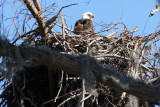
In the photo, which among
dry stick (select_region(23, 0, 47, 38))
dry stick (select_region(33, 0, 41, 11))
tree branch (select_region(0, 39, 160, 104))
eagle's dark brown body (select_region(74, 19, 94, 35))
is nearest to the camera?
tree branch (select_region(0, 39, 160, 104))

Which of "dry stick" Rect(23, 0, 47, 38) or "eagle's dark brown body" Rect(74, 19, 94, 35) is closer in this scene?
"dry stick" Rect(23, 0, 47, 38)

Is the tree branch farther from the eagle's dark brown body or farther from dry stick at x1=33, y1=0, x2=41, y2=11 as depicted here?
the eagle's dark brown body

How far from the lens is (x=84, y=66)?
9.80ft

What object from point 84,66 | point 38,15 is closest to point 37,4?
point 38,15

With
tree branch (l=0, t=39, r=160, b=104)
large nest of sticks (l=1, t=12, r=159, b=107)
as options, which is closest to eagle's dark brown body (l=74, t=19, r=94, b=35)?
large nest of sticks (l=1, t=12, r=159, b=107)

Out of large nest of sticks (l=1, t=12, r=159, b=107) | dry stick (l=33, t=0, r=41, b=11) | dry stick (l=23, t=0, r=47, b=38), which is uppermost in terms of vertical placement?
dry stick (l=33, t=0, r=41, b=11)

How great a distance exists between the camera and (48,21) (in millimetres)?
4359

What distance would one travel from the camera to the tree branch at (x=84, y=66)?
9.45ft

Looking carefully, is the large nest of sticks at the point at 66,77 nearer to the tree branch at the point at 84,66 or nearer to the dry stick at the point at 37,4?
the dry stick at the point at 37,4

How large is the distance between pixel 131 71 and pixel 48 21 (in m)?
1.41

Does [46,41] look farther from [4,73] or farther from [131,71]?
[4,73]

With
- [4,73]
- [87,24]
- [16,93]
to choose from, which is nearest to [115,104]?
[16,93]

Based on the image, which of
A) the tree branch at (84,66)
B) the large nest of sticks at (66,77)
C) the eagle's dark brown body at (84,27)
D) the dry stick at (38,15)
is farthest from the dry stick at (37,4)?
the eagle's dark brown body at (84,27)

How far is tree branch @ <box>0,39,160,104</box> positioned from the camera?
2.88 meters
